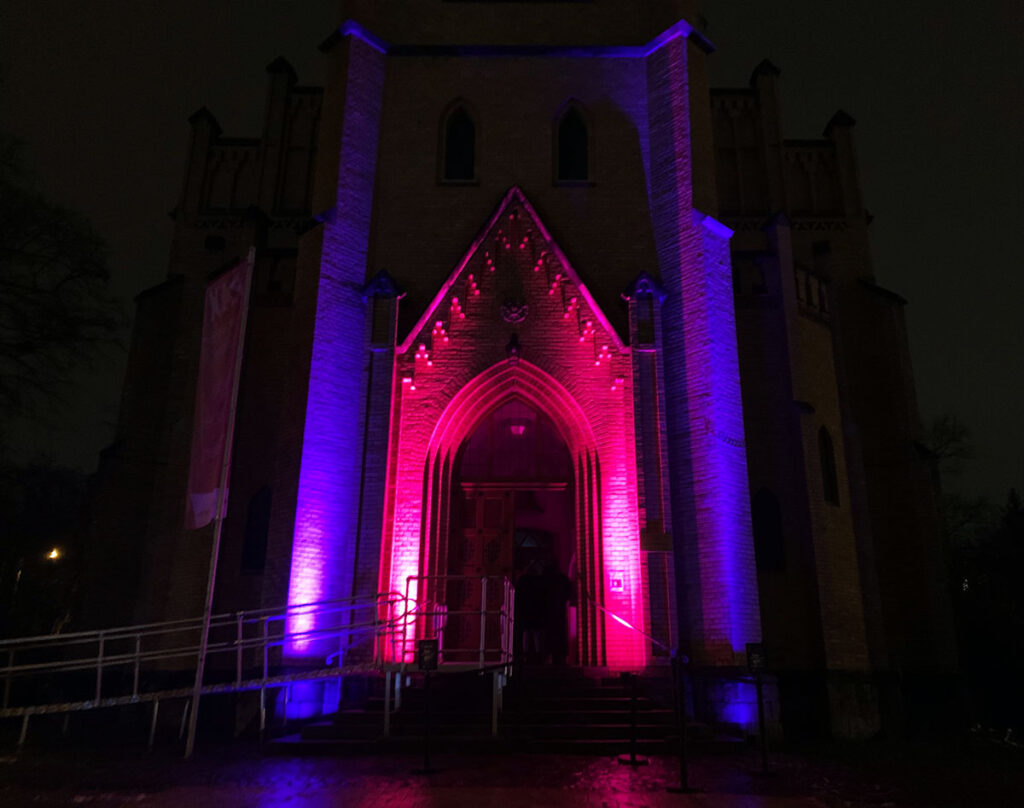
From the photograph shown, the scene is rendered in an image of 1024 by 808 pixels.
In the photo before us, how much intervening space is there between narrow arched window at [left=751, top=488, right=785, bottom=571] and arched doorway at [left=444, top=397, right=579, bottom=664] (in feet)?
11.2

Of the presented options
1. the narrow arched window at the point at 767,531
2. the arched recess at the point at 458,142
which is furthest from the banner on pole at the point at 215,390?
the narrow arched window at the point at 767,531

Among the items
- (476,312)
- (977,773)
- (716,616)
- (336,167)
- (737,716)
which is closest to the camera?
(977,773)

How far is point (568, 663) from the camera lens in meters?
12.6

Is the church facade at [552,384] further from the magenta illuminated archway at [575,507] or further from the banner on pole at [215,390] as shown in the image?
the banner on pole at [215,390]

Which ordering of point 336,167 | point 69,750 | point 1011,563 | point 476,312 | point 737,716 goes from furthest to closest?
point 1011,563, point 336,167, point 476,312, point 737,716, point 69,750

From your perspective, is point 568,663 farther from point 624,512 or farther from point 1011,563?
point 1011,563

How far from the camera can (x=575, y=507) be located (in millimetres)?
12992

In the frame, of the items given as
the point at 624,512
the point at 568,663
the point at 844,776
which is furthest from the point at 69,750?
the point at 844,776

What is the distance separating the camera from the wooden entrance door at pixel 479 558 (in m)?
13.0

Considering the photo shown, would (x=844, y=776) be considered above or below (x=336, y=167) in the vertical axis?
below

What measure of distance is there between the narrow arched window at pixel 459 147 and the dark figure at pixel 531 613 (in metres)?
7.92

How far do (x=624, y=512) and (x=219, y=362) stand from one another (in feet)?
21.5

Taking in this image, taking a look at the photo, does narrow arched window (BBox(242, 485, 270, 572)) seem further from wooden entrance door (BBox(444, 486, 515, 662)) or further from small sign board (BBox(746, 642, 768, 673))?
small sign board (BBox(746, 642, 768, 673))

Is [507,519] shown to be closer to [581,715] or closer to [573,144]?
[581,715]
